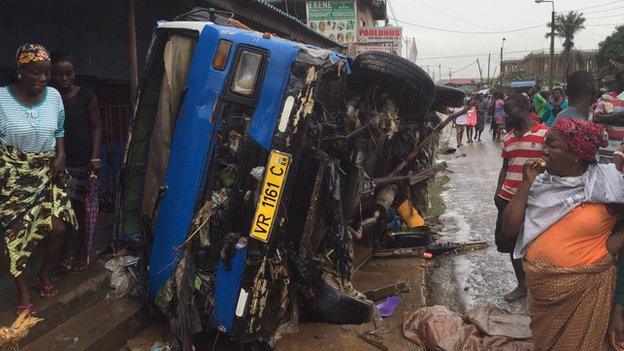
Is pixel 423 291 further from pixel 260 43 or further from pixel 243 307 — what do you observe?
pixel 260 43

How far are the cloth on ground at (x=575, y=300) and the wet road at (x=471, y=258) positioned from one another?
1.53 m

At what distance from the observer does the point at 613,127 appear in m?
3.96

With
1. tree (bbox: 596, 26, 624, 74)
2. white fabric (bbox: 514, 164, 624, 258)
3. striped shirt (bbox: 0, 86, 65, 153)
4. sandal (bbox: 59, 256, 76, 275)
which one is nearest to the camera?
white fabric (bbox: 514, 164, 624, 258)

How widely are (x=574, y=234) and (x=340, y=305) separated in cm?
150

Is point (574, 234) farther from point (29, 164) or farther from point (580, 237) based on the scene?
point (29, 164)

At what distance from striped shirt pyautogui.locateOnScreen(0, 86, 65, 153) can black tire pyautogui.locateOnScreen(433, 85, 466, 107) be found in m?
4.00

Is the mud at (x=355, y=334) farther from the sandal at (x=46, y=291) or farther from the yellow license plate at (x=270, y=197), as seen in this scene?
the sandal at (x=46, y=291)

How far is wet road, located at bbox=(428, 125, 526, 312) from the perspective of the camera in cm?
433

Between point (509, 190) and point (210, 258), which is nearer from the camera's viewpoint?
point (210, 258)

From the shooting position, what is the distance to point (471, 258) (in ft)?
17.4

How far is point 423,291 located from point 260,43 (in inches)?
106

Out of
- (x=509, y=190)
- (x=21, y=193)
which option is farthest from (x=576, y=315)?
(x=21, y=193)

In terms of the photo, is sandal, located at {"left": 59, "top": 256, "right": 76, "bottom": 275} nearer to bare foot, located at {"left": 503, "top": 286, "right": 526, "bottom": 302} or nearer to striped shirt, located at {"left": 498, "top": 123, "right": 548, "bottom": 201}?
striped shirt, located at {"left": 498, "top": 123, "right": 548, "bottom": 201}

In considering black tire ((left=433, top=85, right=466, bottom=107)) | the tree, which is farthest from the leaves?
black tire ((left=433, top=85, right=466, bottom=107))
